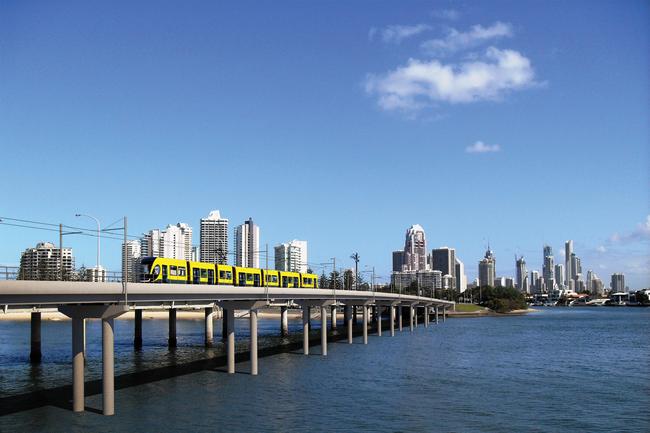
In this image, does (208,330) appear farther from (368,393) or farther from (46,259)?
(368,393)

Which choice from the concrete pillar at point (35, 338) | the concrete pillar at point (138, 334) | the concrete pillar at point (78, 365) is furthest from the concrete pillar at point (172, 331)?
the concrete pillar at point (78, 365)

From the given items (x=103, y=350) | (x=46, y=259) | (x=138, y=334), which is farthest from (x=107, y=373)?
(x=138, y=334)

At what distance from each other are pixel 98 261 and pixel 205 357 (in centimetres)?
2390

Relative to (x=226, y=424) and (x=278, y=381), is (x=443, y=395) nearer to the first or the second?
(x=278, y=381)

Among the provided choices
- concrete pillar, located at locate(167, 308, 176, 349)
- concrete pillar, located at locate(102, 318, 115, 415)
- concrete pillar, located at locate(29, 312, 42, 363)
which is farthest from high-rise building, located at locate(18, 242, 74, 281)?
concrete pillar, located at locate(167, 308, 176, 349)

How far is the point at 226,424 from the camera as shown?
39.6 metres

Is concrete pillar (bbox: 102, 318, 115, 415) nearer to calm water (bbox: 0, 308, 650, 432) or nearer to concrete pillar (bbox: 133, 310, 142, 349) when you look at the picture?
calm water (bbox: 0, 308, 650, 432)

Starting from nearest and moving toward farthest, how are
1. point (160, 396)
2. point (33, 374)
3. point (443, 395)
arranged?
point (160, 396), point (443, 395), point (33, 374)

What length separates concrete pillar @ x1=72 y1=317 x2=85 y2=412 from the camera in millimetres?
39375

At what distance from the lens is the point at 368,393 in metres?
52.2

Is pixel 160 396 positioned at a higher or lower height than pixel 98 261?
lower

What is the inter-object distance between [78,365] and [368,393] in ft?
73.8

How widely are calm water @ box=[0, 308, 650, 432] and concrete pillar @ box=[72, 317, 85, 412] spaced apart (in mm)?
874

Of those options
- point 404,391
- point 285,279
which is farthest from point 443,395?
point 285,279
